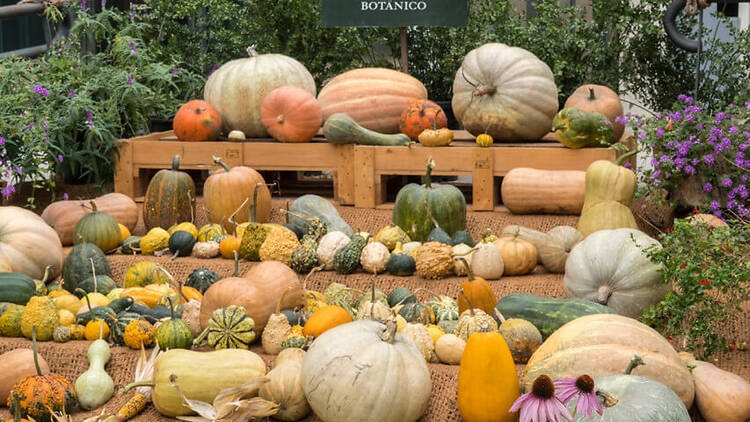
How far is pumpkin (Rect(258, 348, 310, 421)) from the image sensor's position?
396cm

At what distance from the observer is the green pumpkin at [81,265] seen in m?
5.46

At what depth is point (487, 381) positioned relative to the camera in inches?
149

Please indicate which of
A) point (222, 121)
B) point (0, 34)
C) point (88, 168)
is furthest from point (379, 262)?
point (0, 34)

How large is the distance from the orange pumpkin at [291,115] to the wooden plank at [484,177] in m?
1.10

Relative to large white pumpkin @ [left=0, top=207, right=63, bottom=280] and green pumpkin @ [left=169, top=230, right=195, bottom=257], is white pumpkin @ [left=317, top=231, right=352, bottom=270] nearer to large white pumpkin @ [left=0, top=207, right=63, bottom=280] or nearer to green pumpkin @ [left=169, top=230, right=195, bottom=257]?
green pumpkin @ [left=169, top=230, right=195, bottom=257]

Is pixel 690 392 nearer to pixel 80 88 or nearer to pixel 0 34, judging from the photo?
pixel 80 88

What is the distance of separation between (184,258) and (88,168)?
68.5 inches

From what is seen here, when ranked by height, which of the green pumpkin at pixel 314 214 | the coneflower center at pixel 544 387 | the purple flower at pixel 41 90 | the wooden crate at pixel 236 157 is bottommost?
the green pumpkin at pixel 314 214

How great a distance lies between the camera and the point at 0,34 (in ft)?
39.8

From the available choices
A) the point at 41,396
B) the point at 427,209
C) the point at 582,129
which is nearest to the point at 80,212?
the point at 427,209

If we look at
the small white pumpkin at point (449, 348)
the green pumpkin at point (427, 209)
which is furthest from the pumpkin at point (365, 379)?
the green pumpkin at point (427, 209)

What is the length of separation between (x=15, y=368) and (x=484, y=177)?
318cm

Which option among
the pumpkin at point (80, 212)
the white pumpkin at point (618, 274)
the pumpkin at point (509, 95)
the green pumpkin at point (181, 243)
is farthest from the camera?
the pumpkin at point (509, 95)

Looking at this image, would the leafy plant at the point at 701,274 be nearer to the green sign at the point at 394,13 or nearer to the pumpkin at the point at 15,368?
the pumpkin at the point at 15,368
